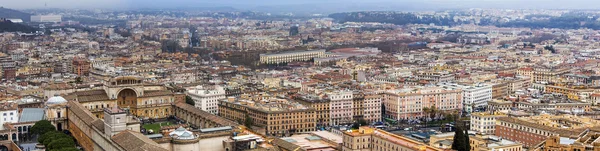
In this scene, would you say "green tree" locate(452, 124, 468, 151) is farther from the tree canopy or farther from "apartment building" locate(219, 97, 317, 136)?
"apartment building" locate(219, 97, 317, 136)

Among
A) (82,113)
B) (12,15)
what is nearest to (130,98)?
(82,113)

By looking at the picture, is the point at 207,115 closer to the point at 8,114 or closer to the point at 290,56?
the point at 8,114

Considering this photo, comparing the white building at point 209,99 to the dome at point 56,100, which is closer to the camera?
the dome at point 56,100

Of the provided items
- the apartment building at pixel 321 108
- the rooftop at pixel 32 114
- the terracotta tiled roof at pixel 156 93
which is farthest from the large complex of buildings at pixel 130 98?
the apartment building at pixel 321 108

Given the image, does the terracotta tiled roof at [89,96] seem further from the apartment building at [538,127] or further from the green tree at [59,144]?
the apartment building at [538,127]

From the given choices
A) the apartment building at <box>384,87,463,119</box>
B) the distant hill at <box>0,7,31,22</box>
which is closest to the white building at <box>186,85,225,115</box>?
the apartment building at <box>384,87,463,119</box>

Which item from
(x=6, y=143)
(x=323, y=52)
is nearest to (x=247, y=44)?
(x=323, y=52)

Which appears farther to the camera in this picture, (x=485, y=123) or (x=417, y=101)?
(x=417, y=101)
